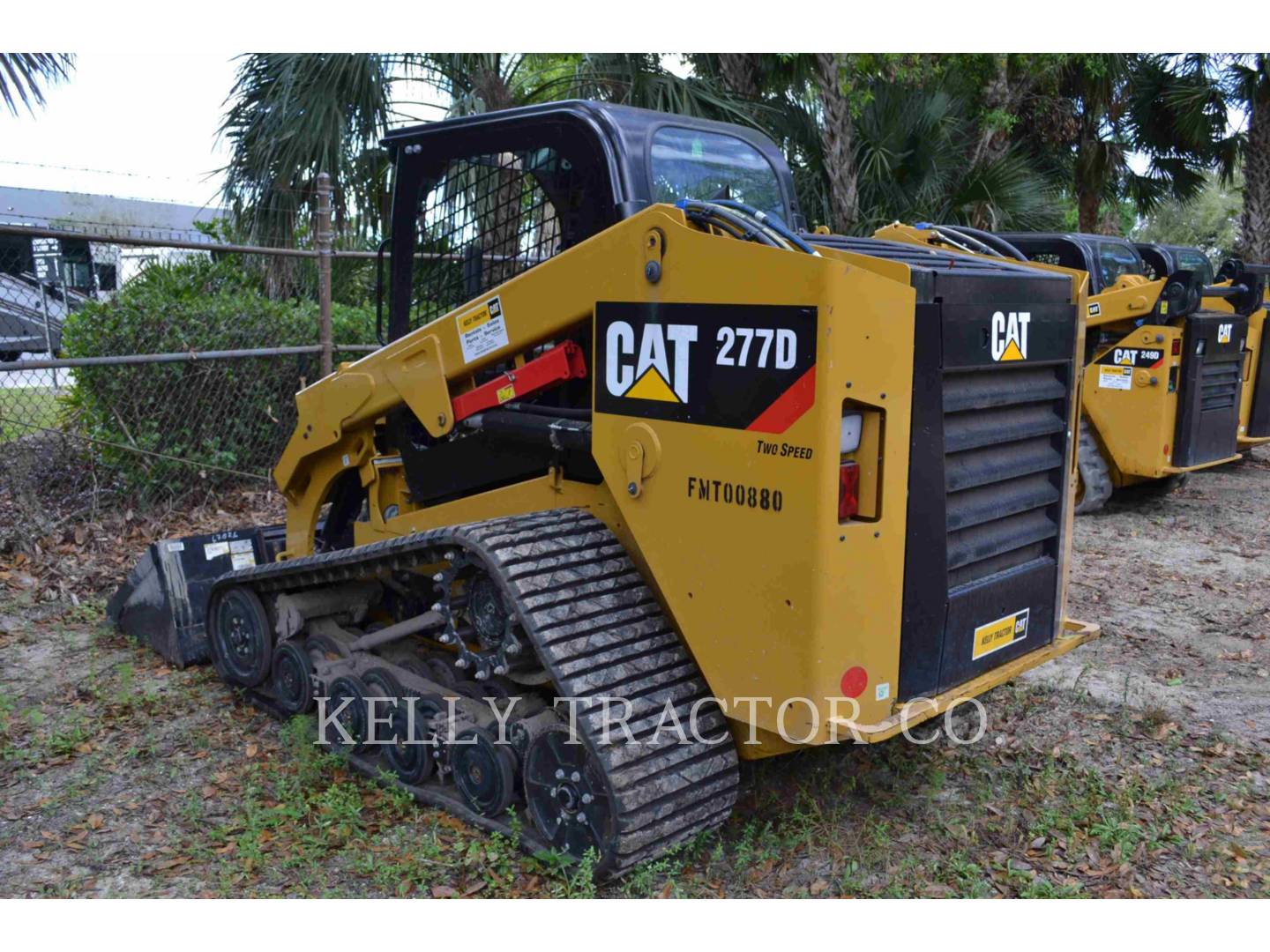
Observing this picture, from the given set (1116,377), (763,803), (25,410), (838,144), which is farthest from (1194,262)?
(25,410)

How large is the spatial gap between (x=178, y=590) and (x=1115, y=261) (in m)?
7.71

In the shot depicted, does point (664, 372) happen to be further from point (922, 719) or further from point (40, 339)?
point (40, 339)

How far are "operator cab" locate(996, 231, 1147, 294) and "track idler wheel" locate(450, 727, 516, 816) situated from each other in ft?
19.2

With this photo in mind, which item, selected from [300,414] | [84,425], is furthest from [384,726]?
[84,425]

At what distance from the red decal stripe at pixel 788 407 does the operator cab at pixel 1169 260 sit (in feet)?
22.7

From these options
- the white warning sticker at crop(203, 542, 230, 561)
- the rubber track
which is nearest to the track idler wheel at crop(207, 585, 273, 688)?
the white warning sticker at crop(203, 542, 230, 561)

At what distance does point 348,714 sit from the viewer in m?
4.14

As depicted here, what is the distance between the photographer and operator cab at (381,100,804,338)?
3848 mm

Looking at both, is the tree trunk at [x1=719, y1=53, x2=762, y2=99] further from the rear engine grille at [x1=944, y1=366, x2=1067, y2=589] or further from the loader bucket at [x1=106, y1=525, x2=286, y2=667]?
the rear engine grille at [x1=944, y1=366, x2=1067, y2=589]

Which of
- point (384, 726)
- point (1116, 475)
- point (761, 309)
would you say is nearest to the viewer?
point (761, 309)

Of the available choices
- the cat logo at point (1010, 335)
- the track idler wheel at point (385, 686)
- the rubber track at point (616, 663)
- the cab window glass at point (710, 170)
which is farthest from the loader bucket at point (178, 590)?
the cat logo at point (1010, 335)

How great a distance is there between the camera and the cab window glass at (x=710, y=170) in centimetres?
397

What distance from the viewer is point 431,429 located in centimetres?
407

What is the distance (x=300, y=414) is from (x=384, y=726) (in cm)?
154
